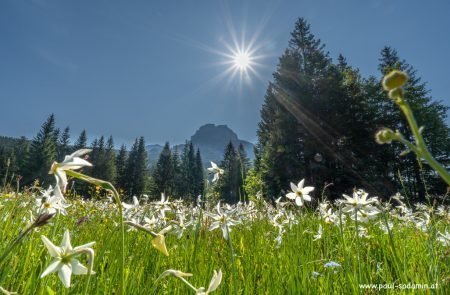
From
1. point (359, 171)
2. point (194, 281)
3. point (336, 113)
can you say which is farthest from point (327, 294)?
point (336, 113)

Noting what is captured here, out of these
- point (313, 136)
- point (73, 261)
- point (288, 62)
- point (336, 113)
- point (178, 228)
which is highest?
point (288, 62)

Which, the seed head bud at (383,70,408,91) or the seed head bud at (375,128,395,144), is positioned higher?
the seed head bud at (383,70,408,91)

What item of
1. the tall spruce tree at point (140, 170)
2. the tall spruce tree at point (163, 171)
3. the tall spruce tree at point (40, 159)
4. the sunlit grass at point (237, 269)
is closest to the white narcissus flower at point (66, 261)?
the sunlit grass at point (237, 269)

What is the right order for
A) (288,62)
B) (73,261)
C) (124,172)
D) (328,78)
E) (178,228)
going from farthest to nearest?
(124,172) < (288,62) < (328,78) < (178,228) < (73,261)

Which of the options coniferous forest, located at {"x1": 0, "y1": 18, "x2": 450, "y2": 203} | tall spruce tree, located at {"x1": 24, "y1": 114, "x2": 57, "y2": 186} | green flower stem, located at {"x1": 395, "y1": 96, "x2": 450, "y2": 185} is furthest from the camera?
tall spruce tree, located at {"x1": 24, "y1": 114, "x2": 57, "y2": 186}

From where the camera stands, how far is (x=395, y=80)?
46 centimetres

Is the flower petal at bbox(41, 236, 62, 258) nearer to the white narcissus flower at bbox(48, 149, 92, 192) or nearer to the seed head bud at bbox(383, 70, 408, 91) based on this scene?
the white narcissus flower at bbox(48, 149, 92, 192)

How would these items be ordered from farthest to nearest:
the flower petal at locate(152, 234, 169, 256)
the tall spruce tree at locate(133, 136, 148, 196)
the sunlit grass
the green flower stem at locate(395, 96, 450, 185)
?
the tall spruce tree at locate(133, 136, 148, 196) < the sunlit grass < the flower petal at locate(152, 234, 169, 256) < the green flower stem at locate(395, 96, 450, 185)

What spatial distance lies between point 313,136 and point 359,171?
4.91 meters

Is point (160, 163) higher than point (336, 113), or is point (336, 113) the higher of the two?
point (160, 163)

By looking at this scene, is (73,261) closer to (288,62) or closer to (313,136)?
(313,136)

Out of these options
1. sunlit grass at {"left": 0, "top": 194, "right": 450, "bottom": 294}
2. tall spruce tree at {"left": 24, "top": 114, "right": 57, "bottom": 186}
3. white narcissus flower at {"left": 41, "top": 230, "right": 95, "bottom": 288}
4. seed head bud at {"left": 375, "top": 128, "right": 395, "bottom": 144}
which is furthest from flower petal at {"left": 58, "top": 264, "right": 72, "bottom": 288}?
tall spruce tree at {"left": 24, "top": 114, "right": 57, "bottom": 186}

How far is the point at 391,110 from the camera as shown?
30.0m

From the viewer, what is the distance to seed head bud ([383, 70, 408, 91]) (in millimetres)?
460
